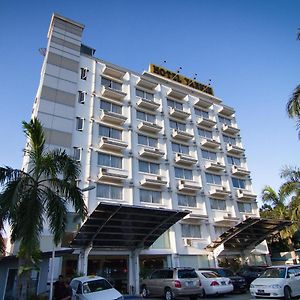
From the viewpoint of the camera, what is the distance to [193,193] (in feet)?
107

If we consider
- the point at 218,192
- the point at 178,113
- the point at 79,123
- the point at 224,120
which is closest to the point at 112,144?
the point at 79,123

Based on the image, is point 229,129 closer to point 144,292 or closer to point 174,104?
point 174,104

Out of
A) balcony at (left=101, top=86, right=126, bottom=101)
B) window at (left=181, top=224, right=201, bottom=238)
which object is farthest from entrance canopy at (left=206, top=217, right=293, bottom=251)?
balcony at (left=101, top=86, right=126, bottom=101)

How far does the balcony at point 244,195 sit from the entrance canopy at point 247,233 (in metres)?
7.13

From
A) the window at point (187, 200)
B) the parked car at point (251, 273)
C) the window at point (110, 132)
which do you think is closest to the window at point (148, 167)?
the window at point (110, 132)

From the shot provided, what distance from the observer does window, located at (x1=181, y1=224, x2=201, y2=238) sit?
29.9m

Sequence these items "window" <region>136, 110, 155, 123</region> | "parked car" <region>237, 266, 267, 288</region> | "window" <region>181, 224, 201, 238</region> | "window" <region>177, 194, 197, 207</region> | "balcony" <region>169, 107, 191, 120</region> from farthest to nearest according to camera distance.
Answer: "balcony" <region>169, 107, 191, 120</region> → "window" <region>136, 110, 155, 123</region> → "window" <region>177, 194, 197, 207</region> → "window" <region>181, 224, 201, 238</region> → "parked car" <region>237, 266, 267, 288</region>

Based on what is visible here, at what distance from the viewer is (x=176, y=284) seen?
1630 cm

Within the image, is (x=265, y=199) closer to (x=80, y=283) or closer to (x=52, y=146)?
(x=52, y=146)

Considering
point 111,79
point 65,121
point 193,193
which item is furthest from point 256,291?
point 111,79

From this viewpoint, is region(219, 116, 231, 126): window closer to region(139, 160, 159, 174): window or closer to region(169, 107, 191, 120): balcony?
region(169, 107, 191, 120): balcony

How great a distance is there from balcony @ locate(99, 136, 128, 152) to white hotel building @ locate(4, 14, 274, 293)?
10cm

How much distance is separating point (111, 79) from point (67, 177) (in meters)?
21.9

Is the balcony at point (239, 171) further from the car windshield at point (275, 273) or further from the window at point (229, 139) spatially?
the car windshield at point (275, 273)
